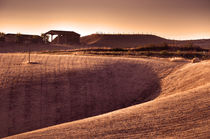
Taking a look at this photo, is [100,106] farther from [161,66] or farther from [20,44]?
[20,44]

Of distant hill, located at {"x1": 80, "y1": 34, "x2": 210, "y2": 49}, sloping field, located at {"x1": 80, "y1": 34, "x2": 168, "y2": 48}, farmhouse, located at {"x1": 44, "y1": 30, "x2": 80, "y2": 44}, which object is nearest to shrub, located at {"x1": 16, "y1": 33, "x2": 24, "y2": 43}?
farmhouse, located at {"x1": 44, "y1": 30, "x2": 80, "y2": 44}

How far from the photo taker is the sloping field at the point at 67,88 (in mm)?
11195

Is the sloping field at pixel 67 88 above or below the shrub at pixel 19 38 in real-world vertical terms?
below

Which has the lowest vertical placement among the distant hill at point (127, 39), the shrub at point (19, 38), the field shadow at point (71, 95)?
the field shadow at point (71, 95)

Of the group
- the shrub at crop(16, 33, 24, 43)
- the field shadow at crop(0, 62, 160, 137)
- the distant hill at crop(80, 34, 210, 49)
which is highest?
the distant hill at crop(80, 34, 210, 49)

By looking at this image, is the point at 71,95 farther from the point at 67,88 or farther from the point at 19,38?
the point at 19,38

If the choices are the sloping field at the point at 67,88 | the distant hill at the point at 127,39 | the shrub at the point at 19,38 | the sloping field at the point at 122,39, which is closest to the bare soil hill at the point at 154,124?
the sloping field at the point at 67,88

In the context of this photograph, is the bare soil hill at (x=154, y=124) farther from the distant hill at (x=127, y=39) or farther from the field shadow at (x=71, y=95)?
the distant hill at (x=127, y=39)

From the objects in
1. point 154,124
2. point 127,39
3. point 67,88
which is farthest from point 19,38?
point 154,124

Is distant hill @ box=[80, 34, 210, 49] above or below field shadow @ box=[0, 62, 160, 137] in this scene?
above

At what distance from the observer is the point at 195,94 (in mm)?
8227

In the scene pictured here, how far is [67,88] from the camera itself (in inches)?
515

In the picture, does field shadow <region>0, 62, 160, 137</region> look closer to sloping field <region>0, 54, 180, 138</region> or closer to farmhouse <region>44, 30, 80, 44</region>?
A: sloping field <region>0, 54, 180, 138</region>

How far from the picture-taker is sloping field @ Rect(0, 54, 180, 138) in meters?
11.2
